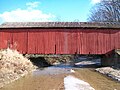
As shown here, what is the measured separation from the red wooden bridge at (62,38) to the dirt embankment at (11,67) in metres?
6.19

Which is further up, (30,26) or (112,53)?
(30,26)

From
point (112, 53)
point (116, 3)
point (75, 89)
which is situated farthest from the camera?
point (116, 3)

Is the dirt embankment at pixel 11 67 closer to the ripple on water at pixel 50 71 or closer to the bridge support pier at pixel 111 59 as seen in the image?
the ripple on water at pixel 50 71

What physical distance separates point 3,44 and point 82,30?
9.56m

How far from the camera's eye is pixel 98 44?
35.2m

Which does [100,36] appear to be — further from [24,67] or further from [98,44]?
[24,67]

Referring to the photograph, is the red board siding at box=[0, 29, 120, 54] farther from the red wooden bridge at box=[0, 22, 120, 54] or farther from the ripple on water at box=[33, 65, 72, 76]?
the ripple on water at box=[33, 65, 72, 76]

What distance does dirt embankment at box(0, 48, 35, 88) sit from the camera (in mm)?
21444

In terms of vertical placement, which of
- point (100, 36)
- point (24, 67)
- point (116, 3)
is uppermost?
point (116, 3)

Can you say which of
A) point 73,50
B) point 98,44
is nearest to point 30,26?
point 73,50

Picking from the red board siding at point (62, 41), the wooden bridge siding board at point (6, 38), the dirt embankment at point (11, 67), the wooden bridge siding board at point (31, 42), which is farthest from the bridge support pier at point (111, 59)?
the wooden bridge siding board at point (6, 38)

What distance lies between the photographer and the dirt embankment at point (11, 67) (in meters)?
21.4

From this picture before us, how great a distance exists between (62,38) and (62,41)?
36 cm

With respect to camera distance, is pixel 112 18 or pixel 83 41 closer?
pixel 83 41
